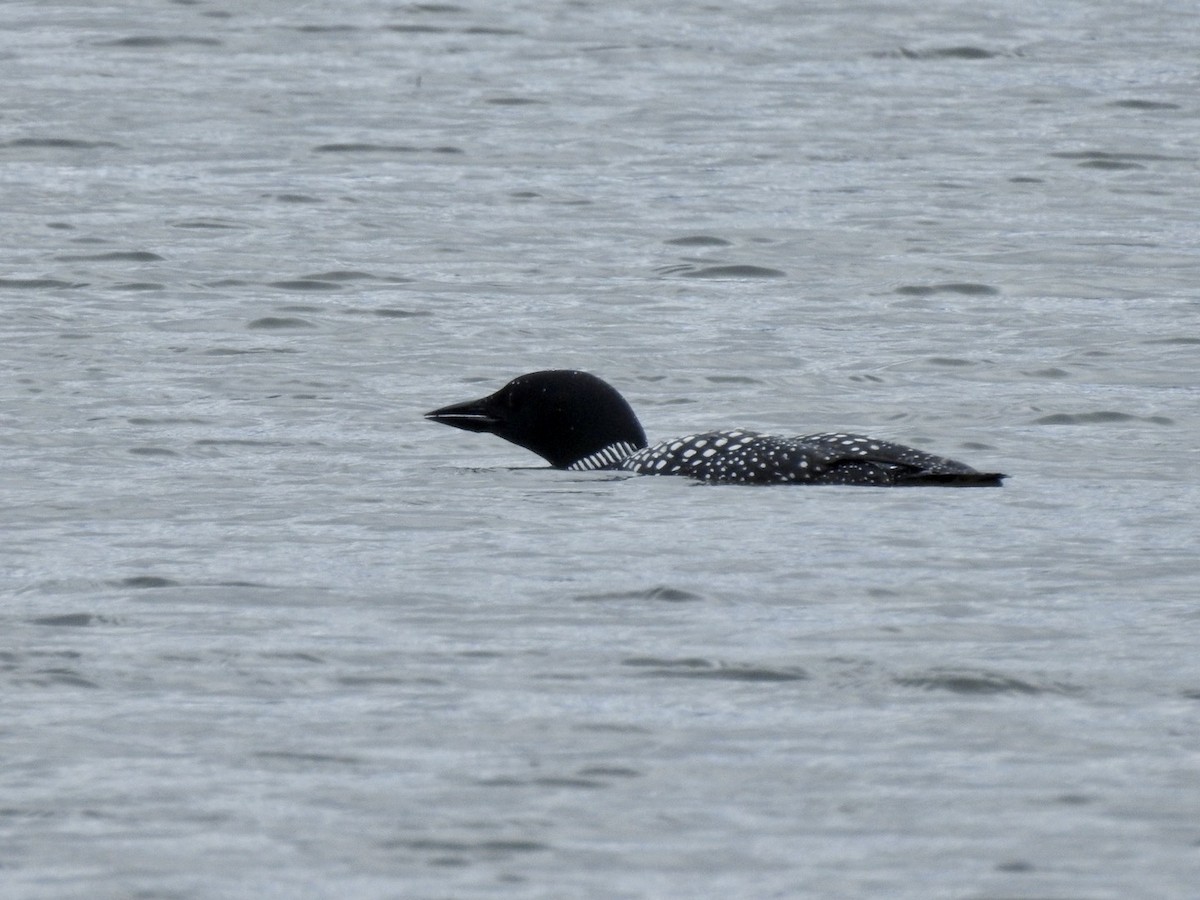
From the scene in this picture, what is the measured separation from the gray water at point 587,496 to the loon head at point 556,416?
0.16 metres

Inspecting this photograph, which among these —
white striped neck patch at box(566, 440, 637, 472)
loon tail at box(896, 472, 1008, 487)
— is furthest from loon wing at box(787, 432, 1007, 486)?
white striped neck patch at box(566, 440, 637, 472)

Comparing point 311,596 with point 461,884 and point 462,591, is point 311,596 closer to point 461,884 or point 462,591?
point 462,591

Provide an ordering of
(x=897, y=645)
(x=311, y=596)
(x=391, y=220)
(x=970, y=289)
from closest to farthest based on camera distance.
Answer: (x=897, y=645) < (x=311, y=596) < (x=970, y=289) < (x=391, y=220)

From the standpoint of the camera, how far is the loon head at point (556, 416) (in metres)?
10.2

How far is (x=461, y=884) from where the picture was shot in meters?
5.50

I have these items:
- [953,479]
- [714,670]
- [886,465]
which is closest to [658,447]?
[886,465]

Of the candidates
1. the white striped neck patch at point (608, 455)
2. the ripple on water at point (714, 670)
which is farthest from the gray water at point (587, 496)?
the white striped neck patch at point (608, 455)

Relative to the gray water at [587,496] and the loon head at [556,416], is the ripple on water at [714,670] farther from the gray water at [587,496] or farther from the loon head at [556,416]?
the loon head at [556,416]

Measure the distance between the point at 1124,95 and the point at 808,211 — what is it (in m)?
5.45

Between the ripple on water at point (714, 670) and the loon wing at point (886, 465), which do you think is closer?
the ripple on water at point (714, 670)

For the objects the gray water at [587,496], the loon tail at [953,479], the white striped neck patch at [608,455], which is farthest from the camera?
the white striped neck patch at [608,455]

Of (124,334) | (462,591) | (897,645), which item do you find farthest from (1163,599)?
(124,334)

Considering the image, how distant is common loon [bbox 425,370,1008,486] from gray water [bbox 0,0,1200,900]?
0.34 ft

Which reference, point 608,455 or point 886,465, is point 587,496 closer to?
point 608,455
